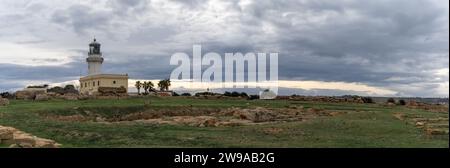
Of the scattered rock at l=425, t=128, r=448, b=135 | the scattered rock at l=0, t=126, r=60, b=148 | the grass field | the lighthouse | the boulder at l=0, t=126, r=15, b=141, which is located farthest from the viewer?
the lighthouse

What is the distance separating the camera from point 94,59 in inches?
3435

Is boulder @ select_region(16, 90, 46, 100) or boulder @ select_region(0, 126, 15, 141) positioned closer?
boulder @ select_region(0, 126, 15, 141)

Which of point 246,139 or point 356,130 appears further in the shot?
point 356,130

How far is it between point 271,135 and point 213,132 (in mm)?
3073

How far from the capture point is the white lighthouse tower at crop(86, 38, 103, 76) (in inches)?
3444

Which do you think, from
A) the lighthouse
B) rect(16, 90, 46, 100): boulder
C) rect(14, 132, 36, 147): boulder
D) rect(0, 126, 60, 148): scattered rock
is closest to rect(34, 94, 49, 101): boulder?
rect(16, 90, 46, 100): boulder

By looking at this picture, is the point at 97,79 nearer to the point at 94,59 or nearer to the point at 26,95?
the point at 94,59

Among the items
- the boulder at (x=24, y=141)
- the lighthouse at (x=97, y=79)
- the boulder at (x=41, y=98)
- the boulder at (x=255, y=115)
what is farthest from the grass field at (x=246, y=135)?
the lighthouse at (x=97, y=79)

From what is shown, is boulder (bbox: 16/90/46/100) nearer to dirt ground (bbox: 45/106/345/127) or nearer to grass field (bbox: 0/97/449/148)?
dirt ground (bbox: 45/106/345/127)

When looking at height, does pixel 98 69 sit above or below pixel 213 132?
above
